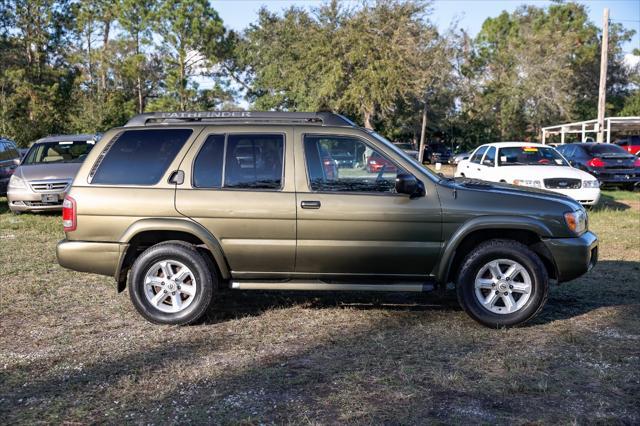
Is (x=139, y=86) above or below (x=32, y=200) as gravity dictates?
above

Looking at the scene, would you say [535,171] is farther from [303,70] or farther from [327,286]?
[303,70]

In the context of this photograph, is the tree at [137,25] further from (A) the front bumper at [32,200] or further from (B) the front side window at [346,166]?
(B) the front side window at [346,166]

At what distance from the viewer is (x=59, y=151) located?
45.0 ft

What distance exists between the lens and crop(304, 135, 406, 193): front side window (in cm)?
559

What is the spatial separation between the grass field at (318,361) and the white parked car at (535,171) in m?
5.81

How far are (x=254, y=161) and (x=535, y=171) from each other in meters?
8.65

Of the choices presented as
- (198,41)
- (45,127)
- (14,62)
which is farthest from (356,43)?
(14,62)

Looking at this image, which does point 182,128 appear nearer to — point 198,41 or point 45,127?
point 45,127

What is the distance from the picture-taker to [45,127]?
1587 inches

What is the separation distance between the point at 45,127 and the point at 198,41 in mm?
12759

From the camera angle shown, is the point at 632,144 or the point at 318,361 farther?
the point at 632,144

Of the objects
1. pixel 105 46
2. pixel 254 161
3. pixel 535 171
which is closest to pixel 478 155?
pixel 535 171

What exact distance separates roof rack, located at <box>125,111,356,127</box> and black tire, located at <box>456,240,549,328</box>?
1.67 metres

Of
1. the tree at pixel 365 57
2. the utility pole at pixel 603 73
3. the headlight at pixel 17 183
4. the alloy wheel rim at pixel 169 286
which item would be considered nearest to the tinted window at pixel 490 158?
the alloy wheel rim at pixel 169 286
